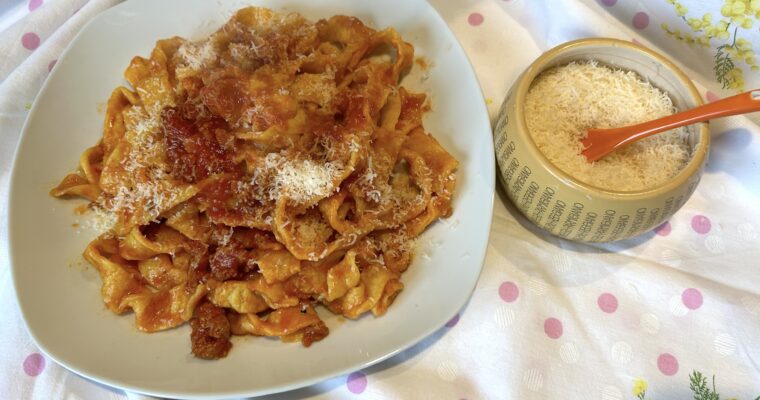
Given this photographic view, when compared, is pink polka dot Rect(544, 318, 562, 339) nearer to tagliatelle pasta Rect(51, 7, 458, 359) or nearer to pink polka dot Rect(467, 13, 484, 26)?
tagliatelle pasta Rect(51, 7, 458, 359)

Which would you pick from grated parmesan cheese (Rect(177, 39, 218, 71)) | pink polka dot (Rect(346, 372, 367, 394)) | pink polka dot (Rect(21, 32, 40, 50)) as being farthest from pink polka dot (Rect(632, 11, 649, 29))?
pink polka dot (Rect(21, 32, 40, 50))

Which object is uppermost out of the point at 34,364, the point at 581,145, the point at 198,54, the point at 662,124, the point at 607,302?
the point at 198,54

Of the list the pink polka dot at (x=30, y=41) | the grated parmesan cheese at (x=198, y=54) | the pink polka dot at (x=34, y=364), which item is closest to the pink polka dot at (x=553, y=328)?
the grated parmesan cheese at (x=198, y=54)

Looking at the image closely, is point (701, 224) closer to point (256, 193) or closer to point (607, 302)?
point (607, 302)

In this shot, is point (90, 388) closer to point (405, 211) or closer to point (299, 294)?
point (299, 294)

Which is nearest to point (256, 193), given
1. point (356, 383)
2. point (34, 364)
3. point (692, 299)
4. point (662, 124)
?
point (356, 383)
